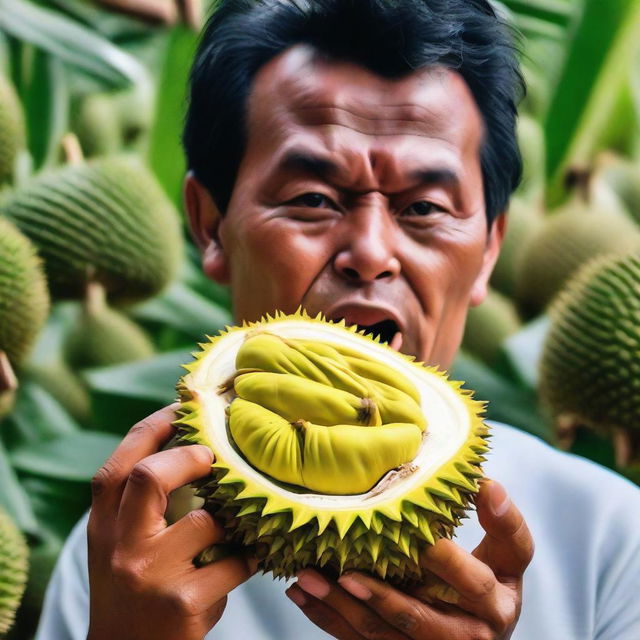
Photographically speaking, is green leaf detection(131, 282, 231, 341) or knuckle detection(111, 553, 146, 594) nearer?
knuckle detection(111, 553, 146, 594)

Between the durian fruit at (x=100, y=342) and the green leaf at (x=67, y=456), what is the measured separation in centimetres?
19

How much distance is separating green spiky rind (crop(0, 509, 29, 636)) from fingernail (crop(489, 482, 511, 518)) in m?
0.51

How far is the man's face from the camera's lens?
1009 millimetres

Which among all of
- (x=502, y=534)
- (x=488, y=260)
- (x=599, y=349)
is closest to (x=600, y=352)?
(x=599, y=349)

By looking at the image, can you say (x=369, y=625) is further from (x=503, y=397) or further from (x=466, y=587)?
(x=503, y=397)

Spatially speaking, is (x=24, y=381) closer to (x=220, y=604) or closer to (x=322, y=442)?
(x=220, y=604)

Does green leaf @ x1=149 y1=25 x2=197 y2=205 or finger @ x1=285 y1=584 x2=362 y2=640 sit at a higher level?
finger @ x1=285 y1=584 x2=362 y2=640

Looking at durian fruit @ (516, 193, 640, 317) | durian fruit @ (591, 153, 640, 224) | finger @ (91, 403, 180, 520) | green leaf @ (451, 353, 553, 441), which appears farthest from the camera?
durian fruit @ (591, 153, 640, 224)

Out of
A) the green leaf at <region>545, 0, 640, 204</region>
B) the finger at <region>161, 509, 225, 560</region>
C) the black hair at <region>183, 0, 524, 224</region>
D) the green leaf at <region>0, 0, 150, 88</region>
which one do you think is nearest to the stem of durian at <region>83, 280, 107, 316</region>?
the black hair at <region>183, 0, 524, 224</region>

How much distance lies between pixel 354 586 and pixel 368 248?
1.20 ft

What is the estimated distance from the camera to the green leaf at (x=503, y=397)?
60.1 inches

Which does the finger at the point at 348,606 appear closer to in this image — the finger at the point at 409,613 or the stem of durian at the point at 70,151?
the finger at the point at 409,613

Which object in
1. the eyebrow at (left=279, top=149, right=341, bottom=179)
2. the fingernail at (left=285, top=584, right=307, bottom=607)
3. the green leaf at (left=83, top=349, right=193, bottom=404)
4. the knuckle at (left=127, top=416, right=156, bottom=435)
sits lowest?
the green leaf at (left=83, top=349, right=193, bottom=404)

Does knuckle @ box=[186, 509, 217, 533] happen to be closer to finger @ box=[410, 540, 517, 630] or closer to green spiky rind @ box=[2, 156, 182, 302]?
finger @ box=[410, 540, 517, 630]
